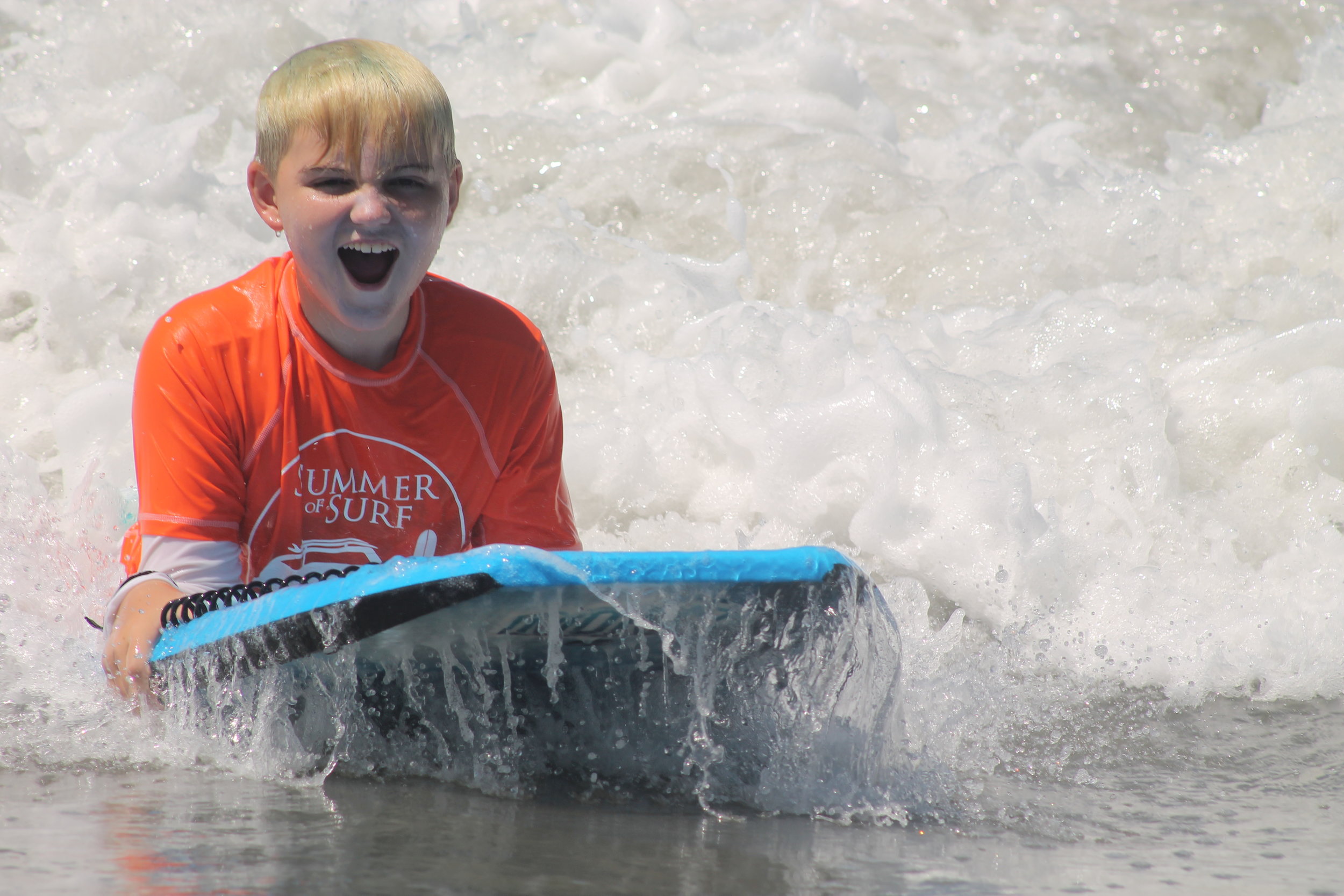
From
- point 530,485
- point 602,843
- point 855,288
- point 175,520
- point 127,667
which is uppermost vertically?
point 855,288

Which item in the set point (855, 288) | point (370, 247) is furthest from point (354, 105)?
point (855, 288)

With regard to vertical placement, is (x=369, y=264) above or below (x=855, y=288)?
below

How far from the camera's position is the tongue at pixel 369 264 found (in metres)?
2.46

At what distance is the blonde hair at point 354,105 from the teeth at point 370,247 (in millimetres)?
150

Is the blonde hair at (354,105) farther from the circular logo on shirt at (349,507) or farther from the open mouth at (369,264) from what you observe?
the circular logo on shirt at (349,507)

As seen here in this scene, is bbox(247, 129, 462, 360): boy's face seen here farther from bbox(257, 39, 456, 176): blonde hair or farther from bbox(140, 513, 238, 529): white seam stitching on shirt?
bbox(140, 513, 238, 529): white seam stitching on shirt

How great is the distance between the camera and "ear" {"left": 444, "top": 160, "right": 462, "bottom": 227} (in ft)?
8.38

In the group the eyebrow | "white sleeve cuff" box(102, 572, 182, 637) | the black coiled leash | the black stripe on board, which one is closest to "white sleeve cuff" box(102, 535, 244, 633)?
"white sleeve cuff" box(102, 572, 182, 637)

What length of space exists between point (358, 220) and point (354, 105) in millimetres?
211

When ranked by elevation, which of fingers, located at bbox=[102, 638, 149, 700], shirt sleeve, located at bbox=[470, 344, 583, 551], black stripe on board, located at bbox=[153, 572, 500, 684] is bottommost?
fingers, located at bbox=[102, 638, 149, 700]

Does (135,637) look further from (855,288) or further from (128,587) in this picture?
(855,288)

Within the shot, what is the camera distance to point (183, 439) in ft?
7.89

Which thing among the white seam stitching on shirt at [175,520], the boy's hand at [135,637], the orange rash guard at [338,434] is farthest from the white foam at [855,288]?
the orange rash guard at [338,434]

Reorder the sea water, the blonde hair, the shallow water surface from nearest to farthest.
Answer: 1. the shallow water surface
2. the sea water
3. the blonde hair
